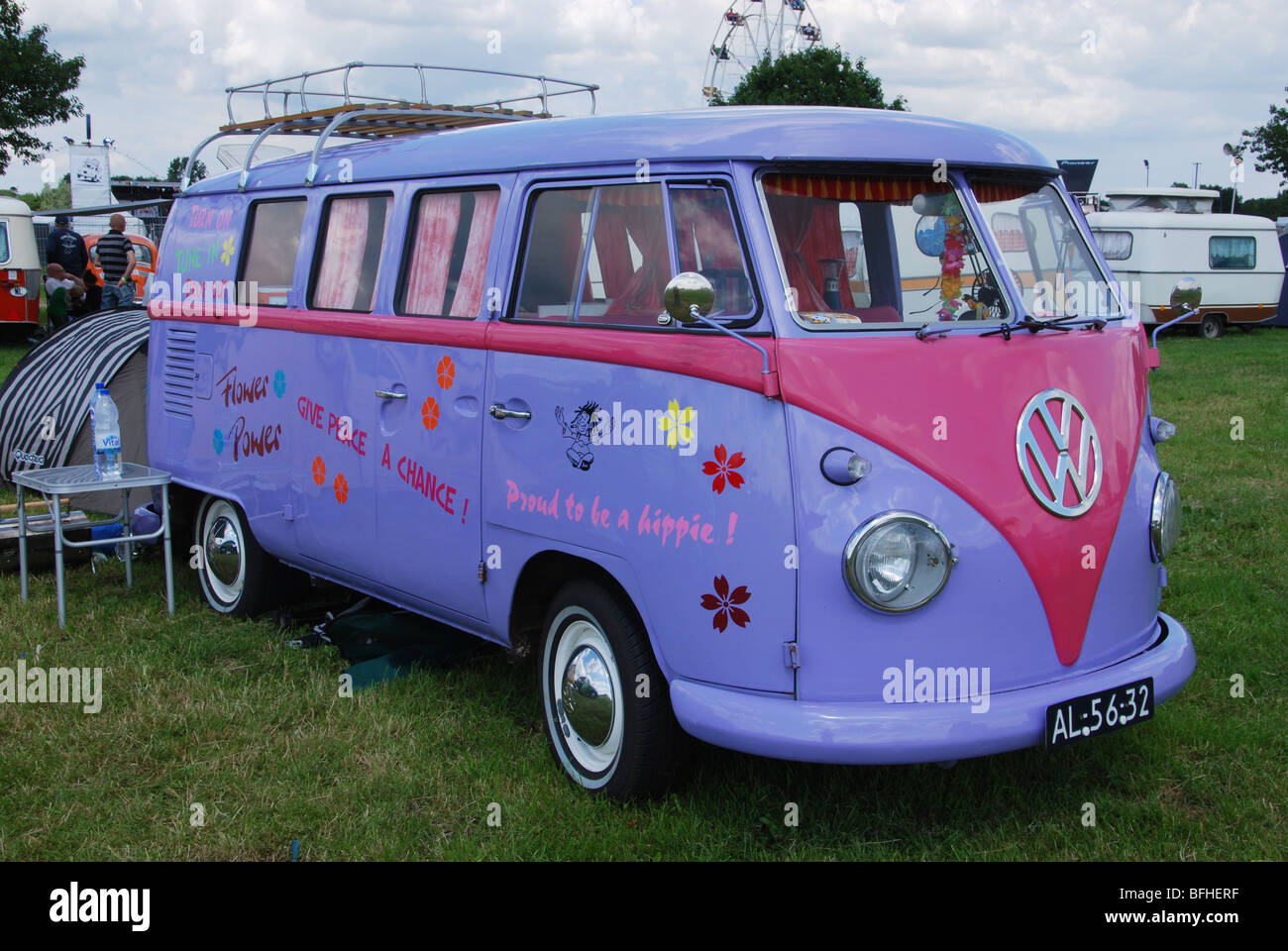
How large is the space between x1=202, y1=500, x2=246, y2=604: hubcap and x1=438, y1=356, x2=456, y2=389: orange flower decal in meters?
2.17

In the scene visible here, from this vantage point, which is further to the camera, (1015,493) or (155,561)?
(155,561)

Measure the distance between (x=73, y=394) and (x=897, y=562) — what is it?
662cm

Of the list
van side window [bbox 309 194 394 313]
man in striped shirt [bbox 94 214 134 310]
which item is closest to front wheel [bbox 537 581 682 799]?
van side window [bbox 309 194 394 313]

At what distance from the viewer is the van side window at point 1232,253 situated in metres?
23.8

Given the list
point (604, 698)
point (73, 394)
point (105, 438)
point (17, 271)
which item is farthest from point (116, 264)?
point (604, 698)

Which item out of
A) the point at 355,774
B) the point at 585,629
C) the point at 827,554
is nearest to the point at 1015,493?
the point at 827,554

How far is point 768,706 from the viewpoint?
3523 millimetres

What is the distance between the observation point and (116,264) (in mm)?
15914

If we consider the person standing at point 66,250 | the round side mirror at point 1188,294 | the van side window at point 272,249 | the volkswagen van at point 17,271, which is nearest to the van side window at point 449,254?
the van side window at point 272,249

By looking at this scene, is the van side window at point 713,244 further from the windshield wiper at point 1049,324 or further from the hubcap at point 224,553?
the hubcap at point 224,553

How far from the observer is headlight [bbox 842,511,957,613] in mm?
3441

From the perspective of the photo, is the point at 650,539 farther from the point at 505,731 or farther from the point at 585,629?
the point at 505,731
